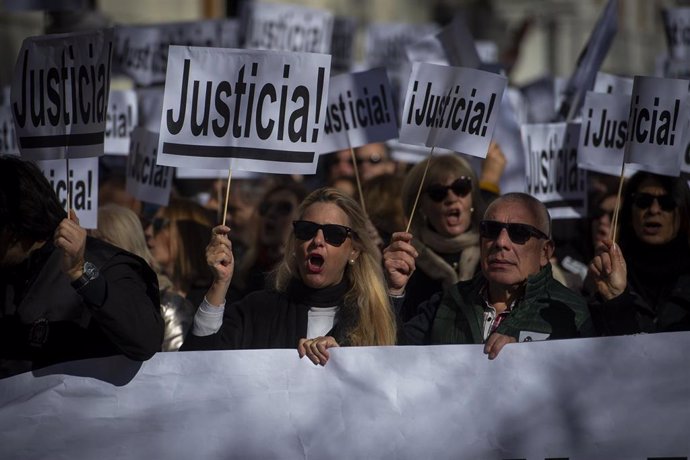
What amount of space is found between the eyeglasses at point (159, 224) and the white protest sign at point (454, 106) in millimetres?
1791

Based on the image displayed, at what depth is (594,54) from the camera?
8.48 m

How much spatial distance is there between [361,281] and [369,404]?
0.55m

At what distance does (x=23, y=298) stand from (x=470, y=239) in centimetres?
242

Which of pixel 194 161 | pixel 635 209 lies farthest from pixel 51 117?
pixel 635 209

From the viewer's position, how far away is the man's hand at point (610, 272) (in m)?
4.43

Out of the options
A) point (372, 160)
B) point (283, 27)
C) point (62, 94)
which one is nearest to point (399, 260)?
point (62, 94)

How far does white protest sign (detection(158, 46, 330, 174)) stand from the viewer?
4.86m

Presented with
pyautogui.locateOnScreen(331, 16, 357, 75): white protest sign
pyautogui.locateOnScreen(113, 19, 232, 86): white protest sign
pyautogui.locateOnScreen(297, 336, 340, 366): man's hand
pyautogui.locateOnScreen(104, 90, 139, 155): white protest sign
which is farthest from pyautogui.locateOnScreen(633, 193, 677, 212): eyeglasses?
pyautogui.locateOnScreen(331, 16, 357, 75): white protest sign

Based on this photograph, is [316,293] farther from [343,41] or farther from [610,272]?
[343,41]

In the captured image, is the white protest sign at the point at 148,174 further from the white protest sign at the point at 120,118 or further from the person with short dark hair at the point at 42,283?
the person with short dark hair at the point at 42,283

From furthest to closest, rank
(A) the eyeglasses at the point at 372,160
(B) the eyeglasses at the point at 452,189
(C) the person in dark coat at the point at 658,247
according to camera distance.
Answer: (A) the eyeglasses at the point at 372,160
(B) the eyeglasses at the point at 452,189
(C) the person in dark coat at the point at 658,247

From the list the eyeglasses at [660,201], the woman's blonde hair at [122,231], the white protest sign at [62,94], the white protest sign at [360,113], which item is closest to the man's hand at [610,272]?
the eyeglasses at [660,201]

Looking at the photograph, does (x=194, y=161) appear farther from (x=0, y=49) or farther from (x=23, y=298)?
(x=0, y=49)

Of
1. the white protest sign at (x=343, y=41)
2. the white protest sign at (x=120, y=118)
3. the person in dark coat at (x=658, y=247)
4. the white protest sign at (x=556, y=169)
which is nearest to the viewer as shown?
the person in dark coat at (x=658, y=247)
